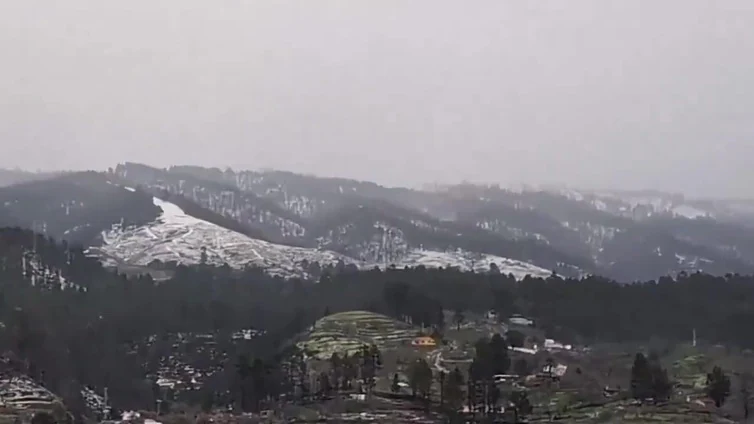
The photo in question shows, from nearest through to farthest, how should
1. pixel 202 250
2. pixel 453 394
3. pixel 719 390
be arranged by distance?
pixel 719 390 < pixel 453 394 < pixel 202 250

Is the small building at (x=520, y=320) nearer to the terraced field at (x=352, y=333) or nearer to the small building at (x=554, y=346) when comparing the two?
the small building at (x=554, y=346)

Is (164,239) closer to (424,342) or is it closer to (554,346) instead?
(424,342)

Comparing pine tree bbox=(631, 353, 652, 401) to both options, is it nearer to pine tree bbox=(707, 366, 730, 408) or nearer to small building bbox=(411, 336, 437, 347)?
pine tree bbox=(707, 366, 730, 408)

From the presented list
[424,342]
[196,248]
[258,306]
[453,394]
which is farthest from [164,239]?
[453,394]

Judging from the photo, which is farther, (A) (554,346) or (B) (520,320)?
(B) (520,320)

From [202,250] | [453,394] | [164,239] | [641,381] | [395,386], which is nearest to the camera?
[453,394]

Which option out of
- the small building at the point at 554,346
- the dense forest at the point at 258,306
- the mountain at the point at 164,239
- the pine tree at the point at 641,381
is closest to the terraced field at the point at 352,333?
the dense forest at the point at 258,306

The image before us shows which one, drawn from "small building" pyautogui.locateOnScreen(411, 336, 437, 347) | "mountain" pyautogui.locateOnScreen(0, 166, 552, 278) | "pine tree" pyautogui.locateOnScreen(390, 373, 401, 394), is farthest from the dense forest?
"mountain" pyautogui.locateOnScreen(0, 166, 552, 278)
